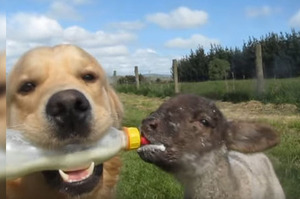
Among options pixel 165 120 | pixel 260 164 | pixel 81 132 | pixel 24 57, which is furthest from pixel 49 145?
pixel 260 164

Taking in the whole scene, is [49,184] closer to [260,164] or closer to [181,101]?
[181,101]

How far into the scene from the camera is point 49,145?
2562 millimetres

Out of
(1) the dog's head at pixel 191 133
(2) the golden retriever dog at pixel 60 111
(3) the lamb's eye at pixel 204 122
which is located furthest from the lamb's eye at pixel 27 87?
(3) the lamb's eye at pixel 204 122

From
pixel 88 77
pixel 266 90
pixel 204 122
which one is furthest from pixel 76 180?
pixel 266 90

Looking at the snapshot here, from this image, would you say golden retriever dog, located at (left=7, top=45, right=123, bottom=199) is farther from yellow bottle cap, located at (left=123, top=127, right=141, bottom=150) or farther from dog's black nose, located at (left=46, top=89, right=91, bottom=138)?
yellow bottle cap, located at (left=123, top=127, right=141, bottom=150)

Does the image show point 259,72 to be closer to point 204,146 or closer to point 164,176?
point 164,176

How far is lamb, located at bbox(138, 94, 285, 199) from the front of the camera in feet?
14.5

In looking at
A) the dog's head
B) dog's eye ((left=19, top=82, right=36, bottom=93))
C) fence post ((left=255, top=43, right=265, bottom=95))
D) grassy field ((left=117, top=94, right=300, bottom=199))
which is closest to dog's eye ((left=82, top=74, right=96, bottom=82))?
dog's eye ((left=19, top=82, right=36, bottom=93))

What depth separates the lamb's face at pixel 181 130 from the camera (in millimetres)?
4367

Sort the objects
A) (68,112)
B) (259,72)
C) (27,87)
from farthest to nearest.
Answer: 1. (259,72)
2. (27,87)
3. (68,112)

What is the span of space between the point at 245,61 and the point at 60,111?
2231 cm

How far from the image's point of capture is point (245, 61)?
2427cm

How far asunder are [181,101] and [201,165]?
65cm

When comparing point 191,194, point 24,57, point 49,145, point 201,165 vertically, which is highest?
point 24,57
